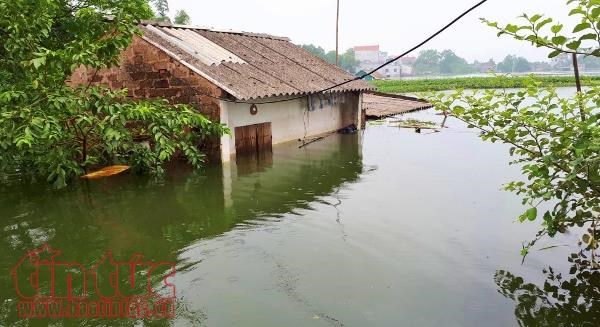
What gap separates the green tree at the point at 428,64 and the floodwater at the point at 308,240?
151809 mm

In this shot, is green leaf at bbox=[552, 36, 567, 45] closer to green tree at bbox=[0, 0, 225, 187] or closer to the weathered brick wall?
green tree at bbox=[0, 0, 225, 187]

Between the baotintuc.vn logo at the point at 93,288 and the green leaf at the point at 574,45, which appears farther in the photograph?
the baotintuc.vn logo at the point at 93,288

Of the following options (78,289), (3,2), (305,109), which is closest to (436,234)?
(78,289)

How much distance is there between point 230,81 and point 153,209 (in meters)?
5.21

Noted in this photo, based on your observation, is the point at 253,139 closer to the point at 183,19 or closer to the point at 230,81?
the point at 230,81

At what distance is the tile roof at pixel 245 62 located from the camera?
12.4 meters

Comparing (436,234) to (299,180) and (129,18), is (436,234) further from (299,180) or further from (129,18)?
(129,18)

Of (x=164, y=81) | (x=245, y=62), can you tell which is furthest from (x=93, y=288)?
(x=245, y=62)

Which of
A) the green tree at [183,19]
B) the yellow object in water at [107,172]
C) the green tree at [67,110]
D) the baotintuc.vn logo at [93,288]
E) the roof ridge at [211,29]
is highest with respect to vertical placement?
the green tree at [183,19]

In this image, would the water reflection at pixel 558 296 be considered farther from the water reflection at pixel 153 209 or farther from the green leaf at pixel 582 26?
the water reflection at pixel 153 209

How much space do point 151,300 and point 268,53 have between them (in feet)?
45.7

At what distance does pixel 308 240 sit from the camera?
268 inches

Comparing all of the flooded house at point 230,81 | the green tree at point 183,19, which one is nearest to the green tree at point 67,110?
the flooded house at point 230,81

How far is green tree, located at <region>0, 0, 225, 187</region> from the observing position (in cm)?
865
